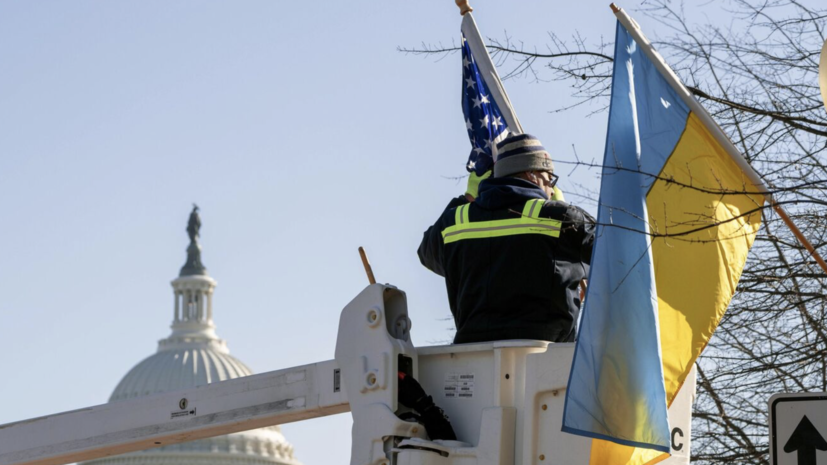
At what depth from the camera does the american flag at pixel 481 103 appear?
388 inches

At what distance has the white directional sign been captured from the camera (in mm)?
6699

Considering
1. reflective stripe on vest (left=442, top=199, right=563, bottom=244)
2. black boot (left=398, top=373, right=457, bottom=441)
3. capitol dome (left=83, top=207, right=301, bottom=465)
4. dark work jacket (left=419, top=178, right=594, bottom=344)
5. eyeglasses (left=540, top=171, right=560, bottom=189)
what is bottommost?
black boot (left=398, top=373, right=457, bottom=441)

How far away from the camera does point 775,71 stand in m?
10.1

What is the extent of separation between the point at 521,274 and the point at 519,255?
8cm

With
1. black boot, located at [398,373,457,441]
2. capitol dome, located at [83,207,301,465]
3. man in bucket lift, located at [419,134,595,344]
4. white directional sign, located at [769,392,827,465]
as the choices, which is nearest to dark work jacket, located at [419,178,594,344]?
man in bucket lift, located at [419,134,595,344]

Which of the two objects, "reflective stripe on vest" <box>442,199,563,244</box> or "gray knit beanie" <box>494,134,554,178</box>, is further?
"gray knit beanie" <box>494,134,554,178</box>

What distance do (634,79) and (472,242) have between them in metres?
1.01

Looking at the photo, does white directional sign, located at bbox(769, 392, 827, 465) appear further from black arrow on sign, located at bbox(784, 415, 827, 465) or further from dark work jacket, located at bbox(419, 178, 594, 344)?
dark work jacket, located at bbox(419, 178, 594, 344)

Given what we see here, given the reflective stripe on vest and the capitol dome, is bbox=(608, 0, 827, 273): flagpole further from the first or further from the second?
the capitol dome

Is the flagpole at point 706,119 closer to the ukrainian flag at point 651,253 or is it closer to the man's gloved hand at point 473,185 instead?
the ukrainian flag at point 651,253

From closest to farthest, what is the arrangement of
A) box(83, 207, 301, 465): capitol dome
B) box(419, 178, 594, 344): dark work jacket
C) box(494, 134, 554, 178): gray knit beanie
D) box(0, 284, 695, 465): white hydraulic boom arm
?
box(0, 284, 695, 465): white hydraulic boom arm, box(419, 178, 594, 344): dark work jacket, box(494, 134, 554, 178): gray knit beanie, box(83, 207, 301, 465): capitol dome

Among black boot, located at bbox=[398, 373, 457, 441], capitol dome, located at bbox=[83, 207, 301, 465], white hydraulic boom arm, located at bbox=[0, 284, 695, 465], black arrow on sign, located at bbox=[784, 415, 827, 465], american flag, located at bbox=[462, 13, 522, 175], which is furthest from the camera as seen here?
capitol dome, located at bbox=[83, 207, 301, 465]

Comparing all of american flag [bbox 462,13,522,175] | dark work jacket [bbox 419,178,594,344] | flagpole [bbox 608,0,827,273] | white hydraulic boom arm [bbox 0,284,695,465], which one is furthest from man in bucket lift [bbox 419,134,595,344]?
american flag [bbox 462,13,522,175]

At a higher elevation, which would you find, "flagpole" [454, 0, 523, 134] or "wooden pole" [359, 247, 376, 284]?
"flagpole" [454, 0, 523, 134]
